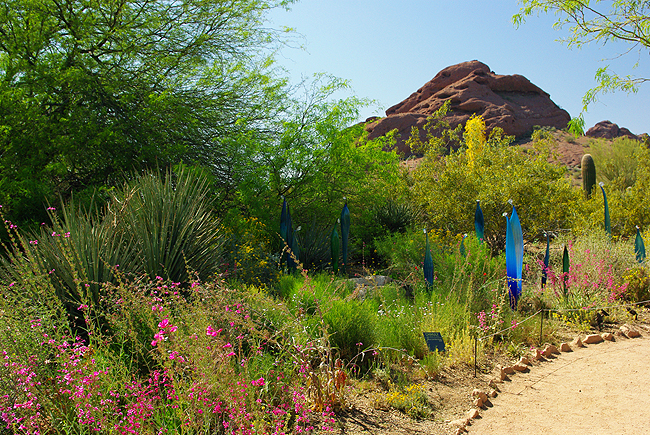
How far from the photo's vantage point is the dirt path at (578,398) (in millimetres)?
3102

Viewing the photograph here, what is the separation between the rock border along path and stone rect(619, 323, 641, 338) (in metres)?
0.31

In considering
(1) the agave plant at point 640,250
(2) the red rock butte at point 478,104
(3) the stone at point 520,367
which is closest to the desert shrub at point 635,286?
(1) the agave plant at point 640,250

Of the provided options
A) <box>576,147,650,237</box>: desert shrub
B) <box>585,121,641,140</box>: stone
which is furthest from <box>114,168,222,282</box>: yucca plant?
<box>585,121,641,140</box>: stone

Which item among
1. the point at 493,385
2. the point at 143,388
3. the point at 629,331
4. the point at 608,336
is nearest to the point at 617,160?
the point at 629,331

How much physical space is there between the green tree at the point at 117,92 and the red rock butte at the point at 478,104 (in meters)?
30.3

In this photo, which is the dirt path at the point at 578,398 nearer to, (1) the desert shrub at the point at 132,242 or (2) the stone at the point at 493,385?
(2) the stone at the point at 493,385

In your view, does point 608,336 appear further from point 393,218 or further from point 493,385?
point 393,218

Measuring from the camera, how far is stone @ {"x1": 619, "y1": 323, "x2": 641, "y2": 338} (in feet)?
17.1

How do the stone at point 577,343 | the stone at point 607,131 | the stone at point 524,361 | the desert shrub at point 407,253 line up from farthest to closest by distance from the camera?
the stone at point 607,131 < the desert shrub at point 407,253 < the stone at point 577,343 < the stone at point 524,361

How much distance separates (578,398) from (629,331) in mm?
2258

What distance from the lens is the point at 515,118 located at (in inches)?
1656

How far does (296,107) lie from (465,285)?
5326 mm

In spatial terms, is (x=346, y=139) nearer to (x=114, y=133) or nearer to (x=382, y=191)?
(x=382, y=191)

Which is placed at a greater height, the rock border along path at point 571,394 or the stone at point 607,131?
the stone at point 607,131
